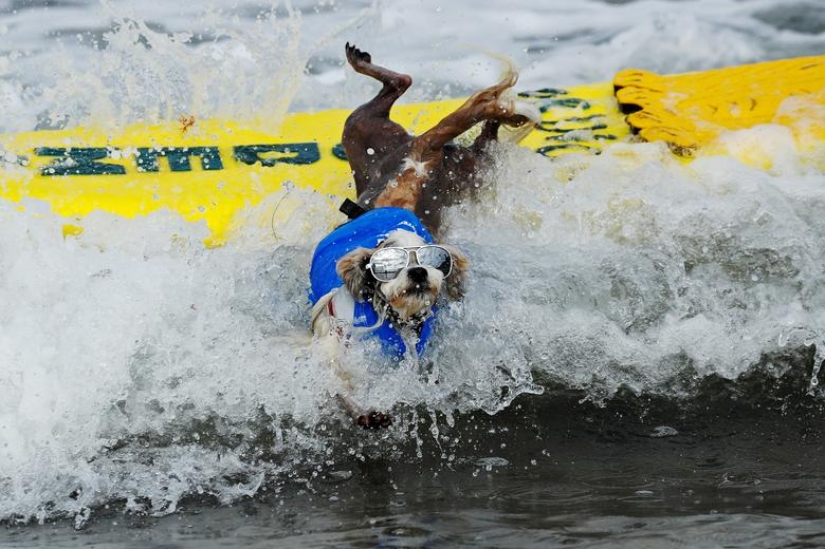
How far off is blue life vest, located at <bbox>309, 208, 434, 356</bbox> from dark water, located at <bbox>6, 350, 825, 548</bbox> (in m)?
0.42

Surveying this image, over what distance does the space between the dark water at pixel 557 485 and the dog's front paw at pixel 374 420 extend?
0.20ft

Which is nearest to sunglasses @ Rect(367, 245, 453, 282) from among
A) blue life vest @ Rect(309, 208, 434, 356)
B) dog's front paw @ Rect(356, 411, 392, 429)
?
blue life vest @ Rect(309, 208, 434, 356)

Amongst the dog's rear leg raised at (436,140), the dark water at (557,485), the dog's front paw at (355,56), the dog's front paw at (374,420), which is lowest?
the dark water at (557,485)

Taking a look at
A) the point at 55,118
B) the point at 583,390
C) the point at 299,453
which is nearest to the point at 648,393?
the point at 583,390

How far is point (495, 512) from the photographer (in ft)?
13.3

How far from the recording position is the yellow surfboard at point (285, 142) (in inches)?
290

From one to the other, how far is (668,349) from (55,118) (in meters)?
4.63

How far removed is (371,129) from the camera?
6.86 meters

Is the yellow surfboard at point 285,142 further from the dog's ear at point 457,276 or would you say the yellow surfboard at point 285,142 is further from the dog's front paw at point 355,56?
the dog's ear at point 457,276

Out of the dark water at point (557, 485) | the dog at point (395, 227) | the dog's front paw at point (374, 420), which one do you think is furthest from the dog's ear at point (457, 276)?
the dog's front paw at point (374, 420)

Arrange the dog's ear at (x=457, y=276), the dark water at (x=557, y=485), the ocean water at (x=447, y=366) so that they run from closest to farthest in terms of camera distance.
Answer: the dark water at (x=557, y=485) < the ocean water at (x=447, y=366) < the dog's ear at (x=457, y=276)

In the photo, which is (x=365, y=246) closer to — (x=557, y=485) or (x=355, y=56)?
(x=557, y=485)

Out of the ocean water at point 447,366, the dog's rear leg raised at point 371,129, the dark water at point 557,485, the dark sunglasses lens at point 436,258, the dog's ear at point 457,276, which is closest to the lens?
the dark water at point 557,485

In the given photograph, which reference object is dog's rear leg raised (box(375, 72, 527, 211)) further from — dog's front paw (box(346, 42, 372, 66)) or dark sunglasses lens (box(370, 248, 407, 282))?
dark sunglasses lens (box(370, 248, 407, 282))
